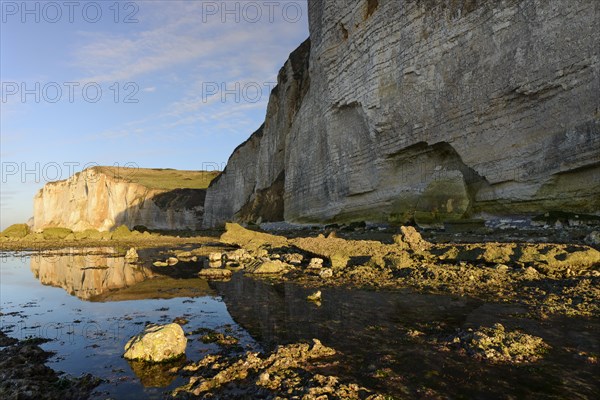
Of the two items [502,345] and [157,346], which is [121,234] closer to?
[157,346]

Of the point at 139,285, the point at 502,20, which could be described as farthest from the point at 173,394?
the point at 502,20

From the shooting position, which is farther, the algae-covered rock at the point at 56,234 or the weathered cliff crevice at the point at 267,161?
the algae-covered rock at the point at 56,234

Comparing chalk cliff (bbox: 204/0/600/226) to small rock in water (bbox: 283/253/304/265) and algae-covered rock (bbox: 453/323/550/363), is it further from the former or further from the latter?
algae-covered rock (bbox: 453/323/550/363)

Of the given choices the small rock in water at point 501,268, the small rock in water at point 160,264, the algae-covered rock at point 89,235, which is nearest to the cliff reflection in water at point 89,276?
the small rock in water at point 160,264

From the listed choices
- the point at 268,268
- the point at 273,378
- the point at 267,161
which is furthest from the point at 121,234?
the point at 273,378

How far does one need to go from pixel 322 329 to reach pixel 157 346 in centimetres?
219

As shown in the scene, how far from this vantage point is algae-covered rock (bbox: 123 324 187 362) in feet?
14.8

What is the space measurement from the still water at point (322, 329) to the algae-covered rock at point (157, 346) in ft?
0.46

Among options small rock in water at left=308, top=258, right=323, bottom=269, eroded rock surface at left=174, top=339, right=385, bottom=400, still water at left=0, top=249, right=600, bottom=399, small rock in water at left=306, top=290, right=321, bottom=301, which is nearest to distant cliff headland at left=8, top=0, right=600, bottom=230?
small rock in water at left=308, top=258, right=323, bottom=269

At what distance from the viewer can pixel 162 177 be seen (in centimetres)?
8169

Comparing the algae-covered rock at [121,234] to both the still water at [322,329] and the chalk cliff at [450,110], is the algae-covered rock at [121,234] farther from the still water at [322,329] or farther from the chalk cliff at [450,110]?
the still water at [322,329]

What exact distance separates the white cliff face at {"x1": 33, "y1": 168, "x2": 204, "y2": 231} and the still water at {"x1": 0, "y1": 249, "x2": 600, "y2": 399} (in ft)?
190

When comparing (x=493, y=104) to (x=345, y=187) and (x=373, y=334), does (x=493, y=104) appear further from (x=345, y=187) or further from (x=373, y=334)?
(x=373, y=334)

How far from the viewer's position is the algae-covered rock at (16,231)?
41.5 metres
